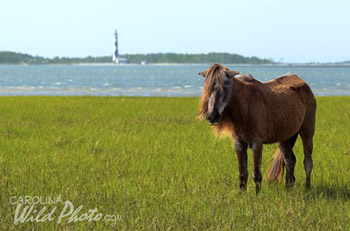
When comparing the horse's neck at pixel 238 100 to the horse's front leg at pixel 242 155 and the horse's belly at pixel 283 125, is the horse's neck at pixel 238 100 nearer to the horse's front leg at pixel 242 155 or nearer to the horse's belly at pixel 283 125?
the horse's front leg at pixel 242 155

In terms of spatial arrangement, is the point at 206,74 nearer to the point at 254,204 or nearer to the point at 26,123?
the point at 254,204

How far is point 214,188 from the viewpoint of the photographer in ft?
24.5

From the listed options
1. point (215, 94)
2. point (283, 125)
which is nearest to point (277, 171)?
point (283, 125)

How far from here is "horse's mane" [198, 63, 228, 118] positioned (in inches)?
231

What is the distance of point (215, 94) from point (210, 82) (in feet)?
0.53

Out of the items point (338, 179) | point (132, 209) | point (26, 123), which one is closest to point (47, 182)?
point (132, 209)

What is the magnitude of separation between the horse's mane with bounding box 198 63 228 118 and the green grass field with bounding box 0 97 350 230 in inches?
49.2

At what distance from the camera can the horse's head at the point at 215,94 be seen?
585cm

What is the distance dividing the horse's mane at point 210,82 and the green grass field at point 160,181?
4.10 feet

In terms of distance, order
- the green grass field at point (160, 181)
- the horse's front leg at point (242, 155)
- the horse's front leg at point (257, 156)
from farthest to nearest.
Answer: the horse's front leg at point (242, 155) < the horse's front leg at point (257, 156) < the green grass field at point (160, 181)

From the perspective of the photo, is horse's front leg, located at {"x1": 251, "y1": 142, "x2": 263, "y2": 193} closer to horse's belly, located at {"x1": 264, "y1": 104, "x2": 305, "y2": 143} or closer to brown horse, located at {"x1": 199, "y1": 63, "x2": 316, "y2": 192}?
brown horse, located at {"x1": 199, "y1": 63, "x2": 316, "y2": 192}

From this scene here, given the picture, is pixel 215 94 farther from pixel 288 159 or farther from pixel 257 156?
pixel 288 159

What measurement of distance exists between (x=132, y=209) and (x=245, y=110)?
6.53ft

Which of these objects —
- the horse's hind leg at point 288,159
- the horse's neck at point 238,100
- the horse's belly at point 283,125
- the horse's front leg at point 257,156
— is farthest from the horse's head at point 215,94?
the horse's hind leg at point 288,159
